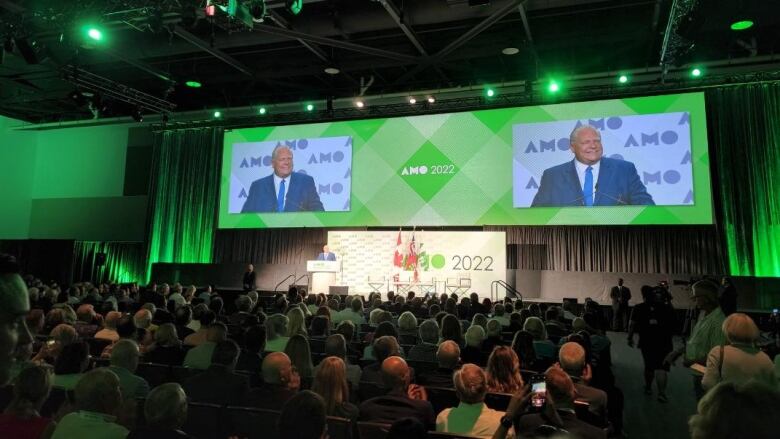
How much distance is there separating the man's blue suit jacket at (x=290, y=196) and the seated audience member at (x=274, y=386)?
10819 mm

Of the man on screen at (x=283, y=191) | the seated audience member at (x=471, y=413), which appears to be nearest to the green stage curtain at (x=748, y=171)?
the man on screen at (x=283, y=191)

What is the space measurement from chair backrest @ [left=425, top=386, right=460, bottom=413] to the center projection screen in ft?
29.7

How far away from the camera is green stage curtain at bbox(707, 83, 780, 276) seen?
36.4ft

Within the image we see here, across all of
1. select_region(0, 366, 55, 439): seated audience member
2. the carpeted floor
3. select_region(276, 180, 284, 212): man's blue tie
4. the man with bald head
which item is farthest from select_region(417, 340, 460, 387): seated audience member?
select_region(276, 180, 284, 212): man's blue tie

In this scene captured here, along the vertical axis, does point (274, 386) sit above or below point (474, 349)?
below

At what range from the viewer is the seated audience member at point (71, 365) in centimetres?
337

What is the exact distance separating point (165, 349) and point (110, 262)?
14280mm

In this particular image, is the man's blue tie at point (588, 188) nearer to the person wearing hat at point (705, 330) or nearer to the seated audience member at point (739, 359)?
the person wearing hat at point (705, 330)

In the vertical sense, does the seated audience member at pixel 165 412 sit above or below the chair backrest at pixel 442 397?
above

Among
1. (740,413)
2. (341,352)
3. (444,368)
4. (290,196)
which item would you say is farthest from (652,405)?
(290,196)

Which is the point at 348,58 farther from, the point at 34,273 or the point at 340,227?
the point at 34,273

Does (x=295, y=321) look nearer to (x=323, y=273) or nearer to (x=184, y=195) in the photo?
(x=323, y=273)

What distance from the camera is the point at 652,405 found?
19.4 feet

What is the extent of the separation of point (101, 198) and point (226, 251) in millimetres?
5525
